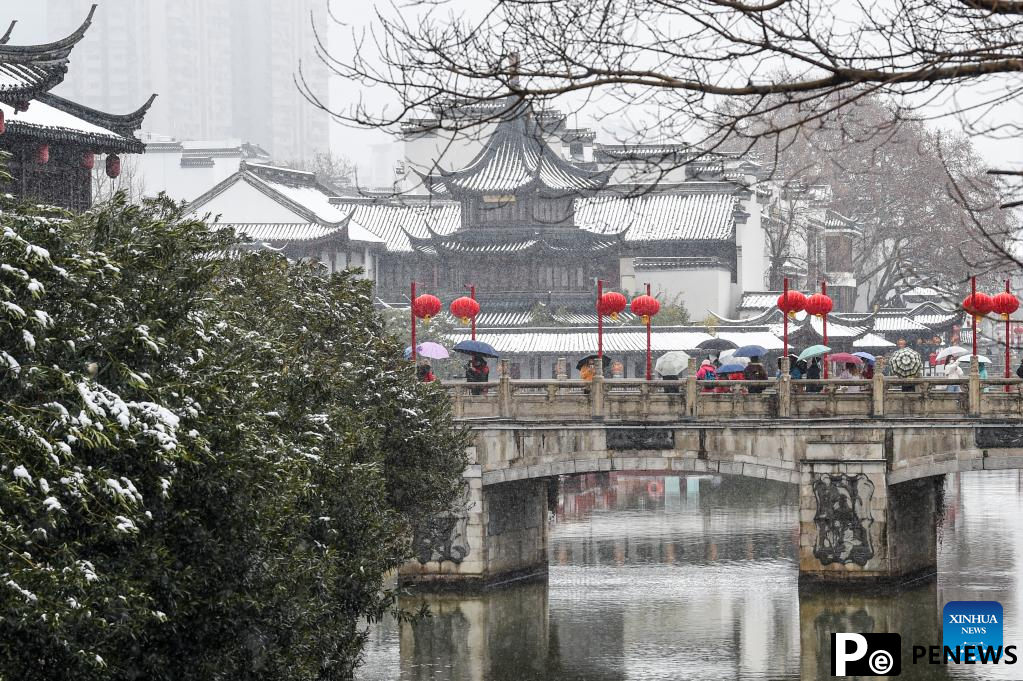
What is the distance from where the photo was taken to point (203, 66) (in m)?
157

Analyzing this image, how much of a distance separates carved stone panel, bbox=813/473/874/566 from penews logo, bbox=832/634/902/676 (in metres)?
3.03

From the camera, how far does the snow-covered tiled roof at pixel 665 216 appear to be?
59969 mm

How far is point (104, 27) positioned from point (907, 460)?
126 metres

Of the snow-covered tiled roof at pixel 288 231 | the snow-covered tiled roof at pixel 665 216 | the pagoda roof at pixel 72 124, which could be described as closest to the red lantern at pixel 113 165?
the pagoda roof at pixel 72 124

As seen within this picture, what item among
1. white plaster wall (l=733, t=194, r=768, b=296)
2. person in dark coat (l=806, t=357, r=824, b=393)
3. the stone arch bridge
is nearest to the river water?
the stone arch bridge

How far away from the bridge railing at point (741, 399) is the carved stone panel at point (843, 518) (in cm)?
128

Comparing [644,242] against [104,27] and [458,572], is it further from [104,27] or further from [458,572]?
[104,27]

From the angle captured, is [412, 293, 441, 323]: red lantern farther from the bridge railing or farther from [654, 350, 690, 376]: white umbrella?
[654, 350, 690, 376]: white umbrella

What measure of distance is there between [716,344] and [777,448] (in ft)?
68.1

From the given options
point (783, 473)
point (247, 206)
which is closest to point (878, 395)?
point (783, 473)

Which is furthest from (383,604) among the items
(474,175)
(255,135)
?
(255,135)

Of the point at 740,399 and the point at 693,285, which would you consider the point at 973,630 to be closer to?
the point at 740,399

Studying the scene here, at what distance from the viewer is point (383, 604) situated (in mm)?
18922

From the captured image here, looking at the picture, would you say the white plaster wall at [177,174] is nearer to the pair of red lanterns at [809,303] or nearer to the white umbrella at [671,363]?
the white umbrella at [671,363]
